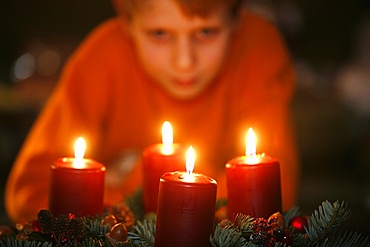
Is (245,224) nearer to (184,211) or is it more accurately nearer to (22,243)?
(184,211)

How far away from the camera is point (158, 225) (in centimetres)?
75

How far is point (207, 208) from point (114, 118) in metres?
0.76

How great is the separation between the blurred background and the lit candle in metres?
1.51

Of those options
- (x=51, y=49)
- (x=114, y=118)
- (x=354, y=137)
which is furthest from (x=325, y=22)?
(x=114, y=118)

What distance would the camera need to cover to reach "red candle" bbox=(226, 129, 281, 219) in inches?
32.6

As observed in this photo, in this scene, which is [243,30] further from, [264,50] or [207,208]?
[207,208]

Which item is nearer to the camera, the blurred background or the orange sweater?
the orange sweater

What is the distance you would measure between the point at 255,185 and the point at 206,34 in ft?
1.66

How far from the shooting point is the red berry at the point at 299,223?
2.88 feet

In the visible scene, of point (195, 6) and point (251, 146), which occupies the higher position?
point (195, 6)

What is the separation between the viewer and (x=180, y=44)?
1.24m

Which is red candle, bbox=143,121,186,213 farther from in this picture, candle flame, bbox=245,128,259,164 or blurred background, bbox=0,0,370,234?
blurred background, bbox=0,0,370,234

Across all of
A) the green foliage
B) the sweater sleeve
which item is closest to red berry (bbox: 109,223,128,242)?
the green foliage

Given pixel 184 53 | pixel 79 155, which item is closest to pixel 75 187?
pixel 79 155
